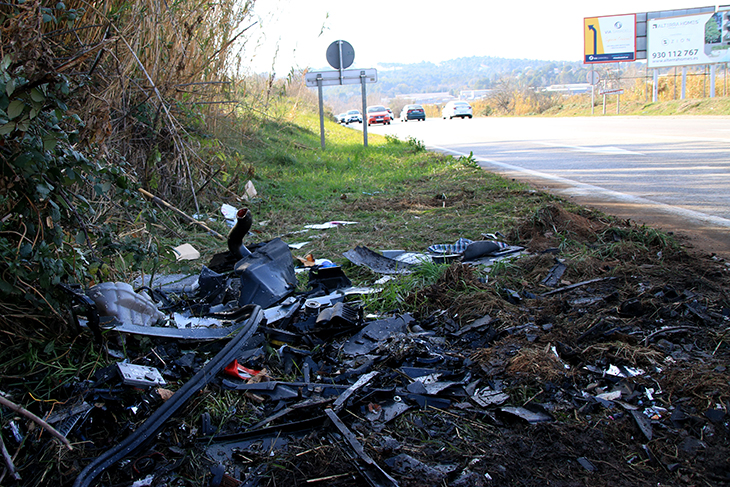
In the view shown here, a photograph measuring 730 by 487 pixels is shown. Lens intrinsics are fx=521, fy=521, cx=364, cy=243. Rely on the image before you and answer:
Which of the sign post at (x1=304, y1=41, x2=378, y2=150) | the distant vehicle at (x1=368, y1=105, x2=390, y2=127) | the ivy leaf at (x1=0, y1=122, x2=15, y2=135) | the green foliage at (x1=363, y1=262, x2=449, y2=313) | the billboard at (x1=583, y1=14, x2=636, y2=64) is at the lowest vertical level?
the green foliage at (x1=363, y1=262, x2=449, y2=313)

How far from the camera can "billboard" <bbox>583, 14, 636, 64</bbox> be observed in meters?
41.1

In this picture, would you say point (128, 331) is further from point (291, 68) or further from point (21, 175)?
point (291, 68)

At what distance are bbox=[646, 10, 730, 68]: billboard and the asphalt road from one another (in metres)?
28.0

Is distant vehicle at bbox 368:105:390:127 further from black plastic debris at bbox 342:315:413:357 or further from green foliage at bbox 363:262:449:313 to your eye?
black plastic debris at bbox 342:315:413:357

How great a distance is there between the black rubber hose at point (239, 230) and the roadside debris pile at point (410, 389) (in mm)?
615

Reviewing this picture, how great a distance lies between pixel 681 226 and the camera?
15.4 ft

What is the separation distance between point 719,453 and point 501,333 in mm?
1117

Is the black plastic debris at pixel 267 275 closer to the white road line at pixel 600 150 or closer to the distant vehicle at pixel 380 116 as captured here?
the white road line at pixel 600 150

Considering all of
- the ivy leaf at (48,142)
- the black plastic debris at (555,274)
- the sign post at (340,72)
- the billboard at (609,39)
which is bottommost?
the black plastic debris at (555,274)

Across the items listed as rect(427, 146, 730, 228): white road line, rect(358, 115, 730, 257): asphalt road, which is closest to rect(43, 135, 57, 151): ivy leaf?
rect(358, 115, 730, 257): asphalt road

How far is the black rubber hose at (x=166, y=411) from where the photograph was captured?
182cm

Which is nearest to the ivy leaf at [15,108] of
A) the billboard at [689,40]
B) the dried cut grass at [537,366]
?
the dried cut grass at [537,366]

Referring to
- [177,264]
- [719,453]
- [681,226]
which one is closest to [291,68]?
[177,264]

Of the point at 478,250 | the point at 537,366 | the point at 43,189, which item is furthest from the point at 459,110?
the point at 43,189
